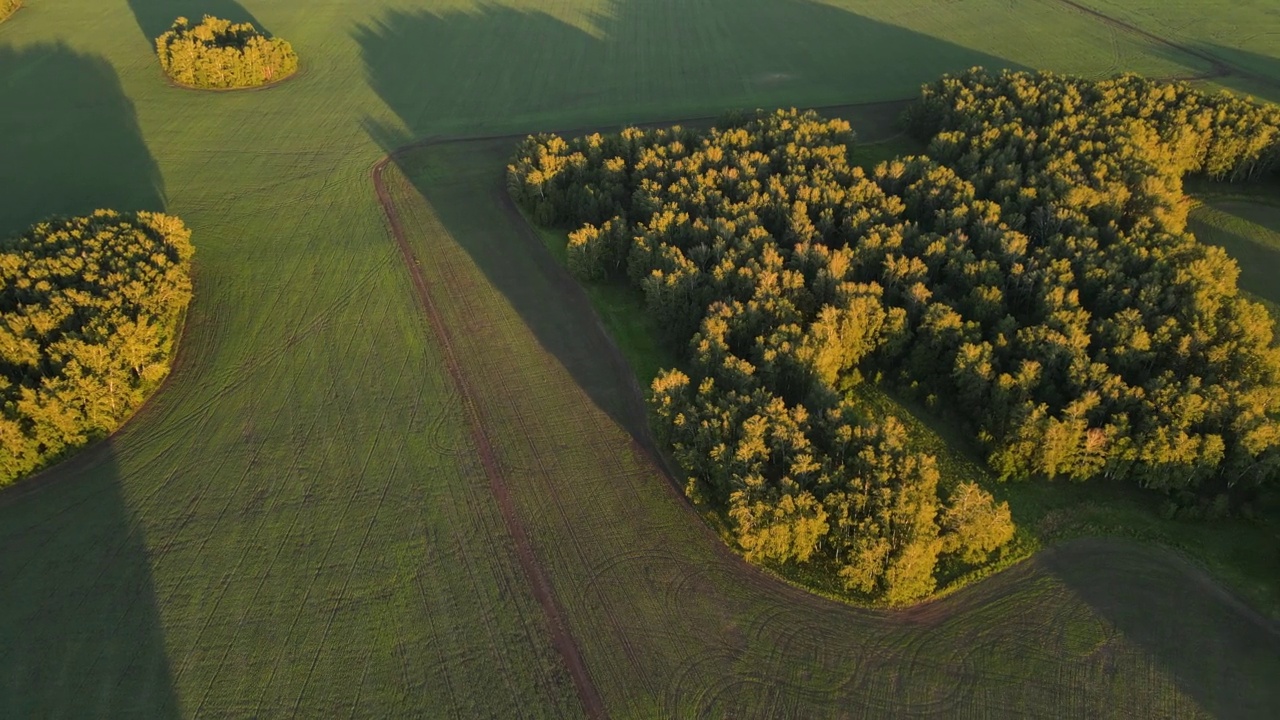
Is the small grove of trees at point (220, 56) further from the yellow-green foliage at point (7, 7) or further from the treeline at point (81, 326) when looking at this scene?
the treeline at point (81, 326)

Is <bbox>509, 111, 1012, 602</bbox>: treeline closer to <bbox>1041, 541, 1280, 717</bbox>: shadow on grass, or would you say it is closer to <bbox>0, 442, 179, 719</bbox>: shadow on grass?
<bbox>1041, 541, 1280, 717</bbox>: shadow on grass

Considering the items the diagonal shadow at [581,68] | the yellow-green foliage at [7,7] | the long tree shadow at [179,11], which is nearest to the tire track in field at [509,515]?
the diagonal shadow at [581,68]

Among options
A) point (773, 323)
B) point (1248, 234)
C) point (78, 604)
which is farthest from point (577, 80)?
point (78, 604)

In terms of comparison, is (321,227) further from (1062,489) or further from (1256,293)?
(1256,293)

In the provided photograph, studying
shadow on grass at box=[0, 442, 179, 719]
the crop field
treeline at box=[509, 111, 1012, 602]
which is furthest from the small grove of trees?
the crop field

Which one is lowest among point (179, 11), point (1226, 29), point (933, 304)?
point (933, 304)

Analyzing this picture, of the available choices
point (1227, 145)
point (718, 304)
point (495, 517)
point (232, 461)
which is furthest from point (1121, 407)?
point (232, 461)

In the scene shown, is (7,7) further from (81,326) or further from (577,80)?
(81,326)
